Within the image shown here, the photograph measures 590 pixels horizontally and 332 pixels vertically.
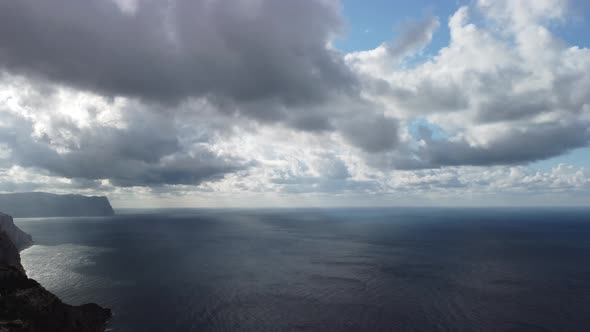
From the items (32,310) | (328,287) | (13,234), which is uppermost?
(32,310)

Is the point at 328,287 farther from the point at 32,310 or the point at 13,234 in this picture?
the point at 13,234

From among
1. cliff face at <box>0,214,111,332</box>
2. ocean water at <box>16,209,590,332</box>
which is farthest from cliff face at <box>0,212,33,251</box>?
cliff face at <box>0,214,111,332</box>

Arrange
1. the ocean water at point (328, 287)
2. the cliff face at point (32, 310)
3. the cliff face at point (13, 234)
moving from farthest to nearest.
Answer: the cliff face at point (13, 234)
the ocean water at point (328, 287)
the cliff face at point (32, 310)

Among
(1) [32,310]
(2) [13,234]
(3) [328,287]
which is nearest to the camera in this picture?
(1) [32,310]

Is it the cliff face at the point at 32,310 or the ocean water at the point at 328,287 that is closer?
the cliff face at the point at 32,310

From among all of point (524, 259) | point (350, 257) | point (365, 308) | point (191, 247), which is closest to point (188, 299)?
point (365, 308)

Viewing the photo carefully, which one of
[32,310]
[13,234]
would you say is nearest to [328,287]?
[32,310]

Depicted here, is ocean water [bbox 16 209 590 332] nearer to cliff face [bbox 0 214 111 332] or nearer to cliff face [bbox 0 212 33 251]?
cliff face [bbox 0 214 111 332]

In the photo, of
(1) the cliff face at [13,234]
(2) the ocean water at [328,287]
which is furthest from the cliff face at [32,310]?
(1) the cliff face at [13,234]

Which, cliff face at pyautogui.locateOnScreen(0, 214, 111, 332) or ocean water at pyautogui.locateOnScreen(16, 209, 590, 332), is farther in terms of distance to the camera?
ocean water at pyautogui.locateOnScreen(16, 209, 590, 332)

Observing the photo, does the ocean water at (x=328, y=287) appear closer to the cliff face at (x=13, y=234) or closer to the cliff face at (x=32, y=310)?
the cliff face at (x=32, y=310)

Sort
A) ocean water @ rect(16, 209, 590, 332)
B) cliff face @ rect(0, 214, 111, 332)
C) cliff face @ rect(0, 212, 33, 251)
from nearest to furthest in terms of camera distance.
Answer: cliff face @ rect(0, 214, 111, 332) → ocean water @ rect(16, 209, 590, 332) → cliff face @ rect(0, 212, 33, 251)

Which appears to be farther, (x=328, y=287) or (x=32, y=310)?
(x=328, y=287)
